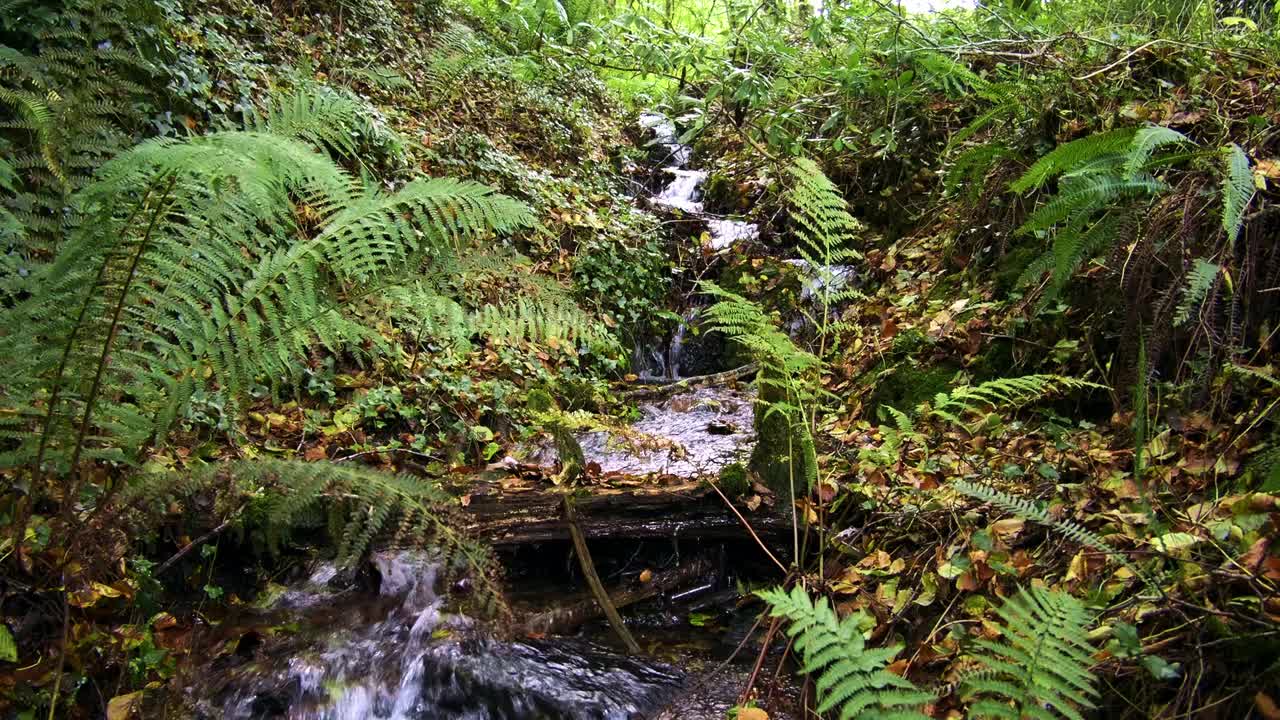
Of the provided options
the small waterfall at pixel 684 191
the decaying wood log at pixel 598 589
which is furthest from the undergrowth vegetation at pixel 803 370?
the small waterfall at pixel 684 191

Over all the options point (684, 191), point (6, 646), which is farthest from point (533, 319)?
point (684, 191)

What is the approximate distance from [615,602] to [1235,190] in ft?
8.46

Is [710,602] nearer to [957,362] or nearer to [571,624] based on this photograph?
[571,624]

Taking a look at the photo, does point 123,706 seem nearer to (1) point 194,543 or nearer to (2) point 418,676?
(1) point 194,543

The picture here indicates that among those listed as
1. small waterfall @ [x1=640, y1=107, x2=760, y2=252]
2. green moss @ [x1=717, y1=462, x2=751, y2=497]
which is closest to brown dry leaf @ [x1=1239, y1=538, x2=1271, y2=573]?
green moss @ [x1=717, y1=462, x2=751, y2=497]

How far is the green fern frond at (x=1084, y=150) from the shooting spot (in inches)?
84.9

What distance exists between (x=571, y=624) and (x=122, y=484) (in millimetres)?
1757

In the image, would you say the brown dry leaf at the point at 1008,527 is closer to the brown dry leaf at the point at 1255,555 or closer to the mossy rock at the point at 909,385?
the brown dry leaf at the point at 1255,555

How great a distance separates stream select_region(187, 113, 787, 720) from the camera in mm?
2514

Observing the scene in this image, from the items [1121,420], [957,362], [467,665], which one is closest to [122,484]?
[467,665]

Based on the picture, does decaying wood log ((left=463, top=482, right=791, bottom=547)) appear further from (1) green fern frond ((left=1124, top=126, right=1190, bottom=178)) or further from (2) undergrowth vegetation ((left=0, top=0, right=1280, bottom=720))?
(1) green fern frond ((left=1124, top=126, right=1190, bottom=178))

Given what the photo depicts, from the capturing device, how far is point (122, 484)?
182cm

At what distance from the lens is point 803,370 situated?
2.67 metres

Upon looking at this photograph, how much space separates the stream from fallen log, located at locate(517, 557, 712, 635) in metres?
0.04
